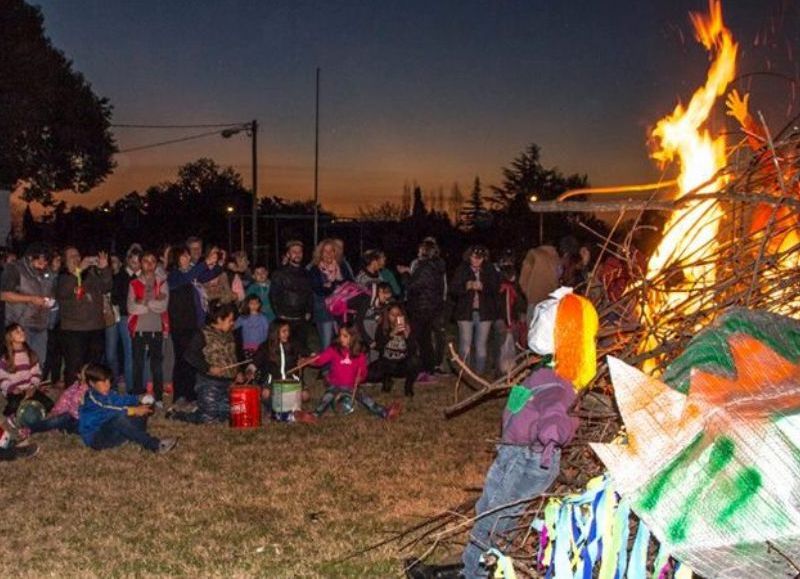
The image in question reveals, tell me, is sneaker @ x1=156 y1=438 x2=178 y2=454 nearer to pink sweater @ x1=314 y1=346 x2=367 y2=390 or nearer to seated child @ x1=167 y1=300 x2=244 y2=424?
seated child @ x1=167 y1=300 x2=244 y2=424

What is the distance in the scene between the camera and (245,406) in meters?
9.14

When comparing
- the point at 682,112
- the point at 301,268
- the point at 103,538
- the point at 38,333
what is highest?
the point at 682,112

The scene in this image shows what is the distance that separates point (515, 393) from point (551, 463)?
43cm

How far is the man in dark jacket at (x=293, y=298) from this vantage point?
427 inches

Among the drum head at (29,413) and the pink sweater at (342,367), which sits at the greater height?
the pink sweater at (342,367)

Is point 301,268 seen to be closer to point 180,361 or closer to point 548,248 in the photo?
point 180,361

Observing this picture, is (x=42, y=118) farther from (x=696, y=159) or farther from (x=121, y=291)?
(x=696, y=159)

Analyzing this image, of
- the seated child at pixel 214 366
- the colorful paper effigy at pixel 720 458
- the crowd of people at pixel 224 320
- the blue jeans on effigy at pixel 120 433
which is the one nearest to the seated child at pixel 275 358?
the crowd of people at pixel 224 320

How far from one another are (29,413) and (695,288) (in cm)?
653

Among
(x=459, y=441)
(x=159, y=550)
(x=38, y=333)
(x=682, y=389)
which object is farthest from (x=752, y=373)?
(x=38, y=333)

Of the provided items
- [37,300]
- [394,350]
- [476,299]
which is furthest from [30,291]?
[476,299]

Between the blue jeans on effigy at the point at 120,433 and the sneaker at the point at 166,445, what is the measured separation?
0.06 metres

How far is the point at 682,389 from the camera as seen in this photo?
3.30 meters

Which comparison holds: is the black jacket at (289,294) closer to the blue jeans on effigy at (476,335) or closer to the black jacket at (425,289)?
the black jacket at (425,289)
